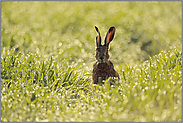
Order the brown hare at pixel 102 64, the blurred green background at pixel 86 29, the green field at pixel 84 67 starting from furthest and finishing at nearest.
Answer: the blurred green background at pixel 86 29 < the brown hare at pixel 102 64 < the green field at pixel 84 67

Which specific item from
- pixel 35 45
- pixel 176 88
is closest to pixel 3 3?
pixel 35 45

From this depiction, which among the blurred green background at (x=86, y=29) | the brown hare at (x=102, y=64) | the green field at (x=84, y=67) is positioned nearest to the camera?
the green field at (x=84, y=67)

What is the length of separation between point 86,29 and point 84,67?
212 centimetres

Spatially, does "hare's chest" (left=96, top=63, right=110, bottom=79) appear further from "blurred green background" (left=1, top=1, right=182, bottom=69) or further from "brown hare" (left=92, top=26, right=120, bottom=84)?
"blurred green background" (left=1, top=1, right=182, bottom=69)

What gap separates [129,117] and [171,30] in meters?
4.59

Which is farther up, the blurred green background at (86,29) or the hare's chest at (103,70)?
the blurred green background at (86,29)

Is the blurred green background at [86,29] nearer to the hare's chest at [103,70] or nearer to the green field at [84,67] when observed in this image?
the green field at [84,67]

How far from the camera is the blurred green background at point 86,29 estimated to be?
5.94 metres

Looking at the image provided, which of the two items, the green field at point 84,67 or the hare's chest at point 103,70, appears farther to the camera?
the hare's chest at point 103,70

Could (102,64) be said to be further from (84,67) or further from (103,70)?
(84,67)

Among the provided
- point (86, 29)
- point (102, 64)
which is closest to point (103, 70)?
point (102, 64)

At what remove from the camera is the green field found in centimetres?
307

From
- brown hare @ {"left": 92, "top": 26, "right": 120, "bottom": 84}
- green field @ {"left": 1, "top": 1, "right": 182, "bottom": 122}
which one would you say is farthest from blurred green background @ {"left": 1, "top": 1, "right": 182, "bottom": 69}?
brown hare @ {"left": 92, "top": 26, "right": 120, "bottom": 84}

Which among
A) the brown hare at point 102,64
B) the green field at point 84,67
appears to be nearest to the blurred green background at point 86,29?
the green field at point 84,67
